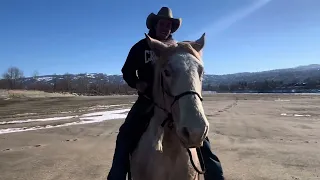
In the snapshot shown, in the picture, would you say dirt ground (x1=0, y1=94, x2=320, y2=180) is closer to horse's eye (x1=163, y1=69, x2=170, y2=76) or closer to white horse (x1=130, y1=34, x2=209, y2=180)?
white horse (x1=130, y1=34, x2=209, y2=180)

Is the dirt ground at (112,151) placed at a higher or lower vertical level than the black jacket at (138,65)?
lower

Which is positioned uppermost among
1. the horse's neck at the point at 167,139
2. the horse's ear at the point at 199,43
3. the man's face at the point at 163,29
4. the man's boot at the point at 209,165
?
the man's face at the point at 163,29

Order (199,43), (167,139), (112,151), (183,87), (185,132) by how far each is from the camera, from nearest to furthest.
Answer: (185,132) → (183,87) → (167,139) → (199,43) → (112,151)

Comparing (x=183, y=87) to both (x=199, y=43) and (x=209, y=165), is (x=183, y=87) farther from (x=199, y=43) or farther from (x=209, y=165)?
(x=209, y=165)

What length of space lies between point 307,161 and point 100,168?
5.80 m

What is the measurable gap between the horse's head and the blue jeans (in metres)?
0.57

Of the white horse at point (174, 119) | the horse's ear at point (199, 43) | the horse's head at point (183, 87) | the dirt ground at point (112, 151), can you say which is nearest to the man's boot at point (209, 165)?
the white horse at point (174, 119)

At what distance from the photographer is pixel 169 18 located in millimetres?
3957

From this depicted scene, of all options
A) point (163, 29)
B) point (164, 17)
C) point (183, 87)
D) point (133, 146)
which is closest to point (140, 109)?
point (133, 146)

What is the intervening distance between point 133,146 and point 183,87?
1454mm

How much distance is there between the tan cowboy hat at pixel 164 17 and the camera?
155 inches

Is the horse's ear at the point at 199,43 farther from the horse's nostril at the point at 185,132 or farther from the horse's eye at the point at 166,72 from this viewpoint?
the horse's nostril at the point at 185,132

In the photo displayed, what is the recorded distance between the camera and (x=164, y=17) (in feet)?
13.0

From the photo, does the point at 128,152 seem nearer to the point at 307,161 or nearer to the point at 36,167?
the point at 36,167
